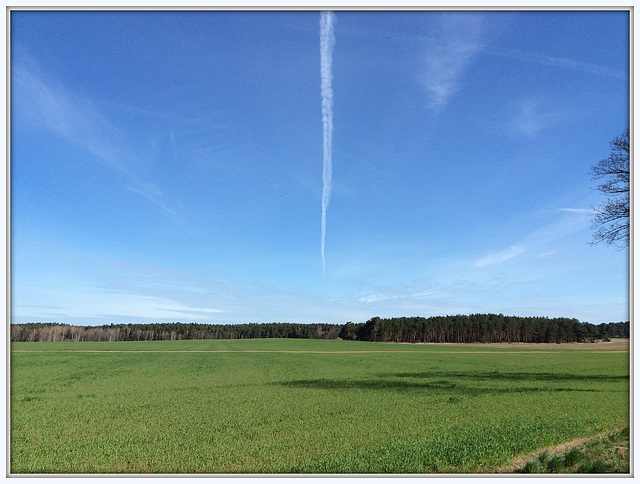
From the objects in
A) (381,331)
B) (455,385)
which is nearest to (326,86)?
(455,385)

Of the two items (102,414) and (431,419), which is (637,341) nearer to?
(431,419)

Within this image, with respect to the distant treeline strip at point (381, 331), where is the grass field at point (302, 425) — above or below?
above

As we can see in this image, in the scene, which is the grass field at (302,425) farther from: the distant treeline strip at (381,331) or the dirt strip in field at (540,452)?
the distant treeline strip at (381,331)

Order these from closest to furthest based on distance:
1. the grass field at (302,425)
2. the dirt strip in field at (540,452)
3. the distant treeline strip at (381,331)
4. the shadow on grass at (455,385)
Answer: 1. the dirt strip in field at (540,452)
2. the grass field at (302,425)
3. the shadow on grass at (455,385)
4. the distant treeline strip at (381,331)

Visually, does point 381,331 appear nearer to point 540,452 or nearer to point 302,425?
point 302,425

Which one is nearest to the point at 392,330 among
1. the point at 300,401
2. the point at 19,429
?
the point at 300,401

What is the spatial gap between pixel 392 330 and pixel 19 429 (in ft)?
318

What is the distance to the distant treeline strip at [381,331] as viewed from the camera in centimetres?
8212

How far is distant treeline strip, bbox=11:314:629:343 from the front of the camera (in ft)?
269

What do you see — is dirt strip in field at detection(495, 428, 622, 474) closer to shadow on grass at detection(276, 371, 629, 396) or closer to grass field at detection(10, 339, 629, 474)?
grass field at detection(10, 339, 629, 474)

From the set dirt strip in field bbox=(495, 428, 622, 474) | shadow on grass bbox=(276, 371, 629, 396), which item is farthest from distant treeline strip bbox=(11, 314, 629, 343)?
dirt strip in field bbox=(495, 428, 622, 474)

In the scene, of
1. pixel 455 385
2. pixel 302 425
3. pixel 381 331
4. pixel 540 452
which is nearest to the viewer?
pixel 540 452

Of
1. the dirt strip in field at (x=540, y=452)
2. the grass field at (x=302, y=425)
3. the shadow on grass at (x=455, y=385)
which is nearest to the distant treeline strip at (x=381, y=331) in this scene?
the shadow on grass at (x=455, y=385)

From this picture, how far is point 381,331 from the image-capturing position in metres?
104
